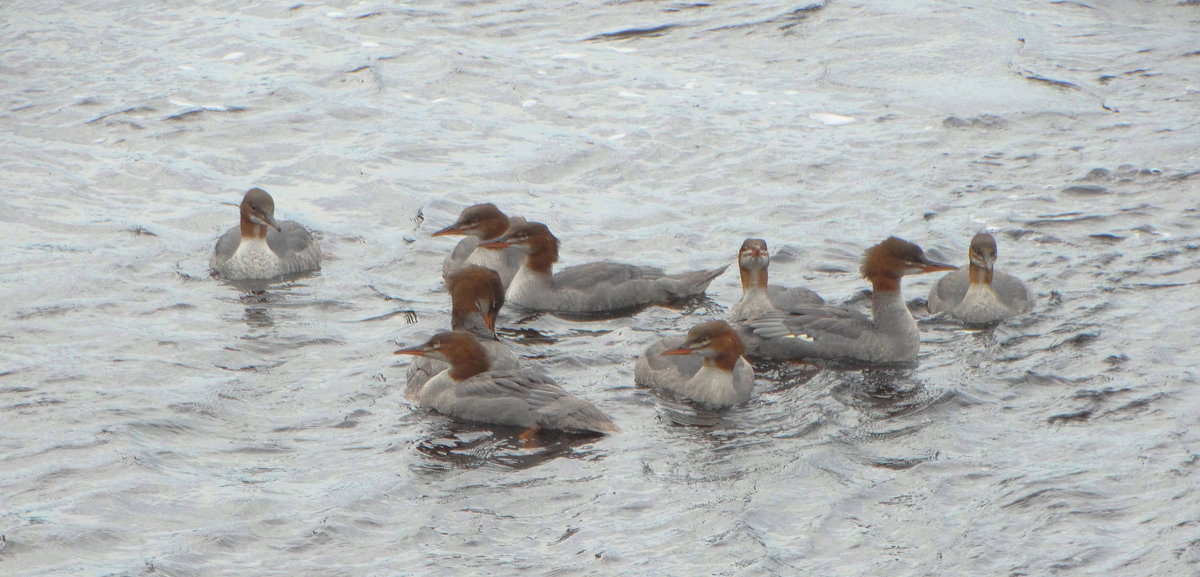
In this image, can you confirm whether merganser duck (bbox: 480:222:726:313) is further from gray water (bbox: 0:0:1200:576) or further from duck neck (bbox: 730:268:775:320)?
duck neck (bbox: 730:268:775:320)

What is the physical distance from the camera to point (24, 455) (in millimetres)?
8539

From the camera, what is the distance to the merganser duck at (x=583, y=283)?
11617 mm

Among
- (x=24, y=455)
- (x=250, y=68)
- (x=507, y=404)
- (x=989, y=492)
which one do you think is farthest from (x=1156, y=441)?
(x=250, y=68)

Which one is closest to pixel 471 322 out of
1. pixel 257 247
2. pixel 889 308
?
pixel 257 247

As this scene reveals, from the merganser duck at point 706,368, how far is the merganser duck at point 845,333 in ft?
2.39

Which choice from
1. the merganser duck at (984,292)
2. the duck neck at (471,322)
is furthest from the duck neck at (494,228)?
the merganser duck at (984,292)

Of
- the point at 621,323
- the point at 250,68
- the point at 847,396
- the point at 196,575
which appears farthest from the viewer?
the point at 250,68

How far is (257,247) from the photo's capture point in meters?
12.3

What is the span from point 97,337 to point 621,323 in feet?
13.3

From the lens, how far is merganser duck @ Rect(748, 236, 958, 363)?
34.2ft

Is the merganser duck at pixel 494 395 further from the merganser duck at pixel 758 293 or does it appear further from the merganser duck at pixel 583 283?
the merganser duck at pixel 758 293

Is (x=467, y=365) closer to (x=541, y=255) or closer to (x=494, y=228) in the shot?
(x=541, y=255)

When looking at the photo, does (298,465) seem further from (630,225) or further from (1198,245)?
(1198,245)

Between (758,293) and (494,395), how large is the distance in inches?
111
